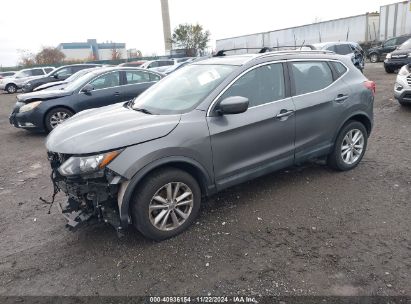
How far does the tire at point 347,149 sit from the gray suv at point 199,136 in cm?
2

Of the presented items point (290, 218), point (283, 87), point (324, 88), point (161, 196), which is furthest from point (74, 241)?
point (324, 88)

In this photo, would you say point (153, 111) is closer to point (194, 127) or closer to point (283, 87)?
point (194, 127)

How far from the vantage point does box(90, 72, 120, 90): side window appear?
834 cm

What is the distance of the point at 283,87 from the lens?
4.01 metres

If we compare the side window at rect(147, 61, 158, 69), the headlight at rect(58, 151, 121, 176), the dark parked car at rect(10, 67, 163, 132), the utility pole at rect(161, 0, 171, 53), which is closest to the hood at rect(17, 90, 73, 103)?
the dark parked car at rect(10, 67, 163, 132)

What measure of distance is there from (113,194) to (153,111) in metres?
1.09

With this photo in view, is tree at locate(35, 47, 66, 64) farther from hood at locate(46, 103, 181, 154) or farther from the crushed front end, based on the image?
the crushed front end

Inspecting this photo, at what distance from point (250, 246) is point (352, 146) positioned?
8.18 feet

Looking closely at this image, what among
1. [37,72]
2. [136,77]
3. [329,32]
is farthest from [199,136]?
[329,32]

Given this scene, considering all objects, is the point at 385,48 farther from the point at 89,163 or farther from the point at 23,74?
the point at 89,163

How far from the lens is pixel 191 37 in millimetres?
52406

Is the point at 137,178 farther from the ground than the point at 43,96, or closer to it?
closer to it

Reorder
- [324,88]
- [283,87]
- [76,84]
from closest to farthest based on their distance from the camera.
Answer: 1. [283,87]
2. [324,88]
3. [76,84]

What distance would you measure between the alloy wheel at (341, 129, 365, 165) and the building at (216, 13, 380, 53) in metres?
27.1
